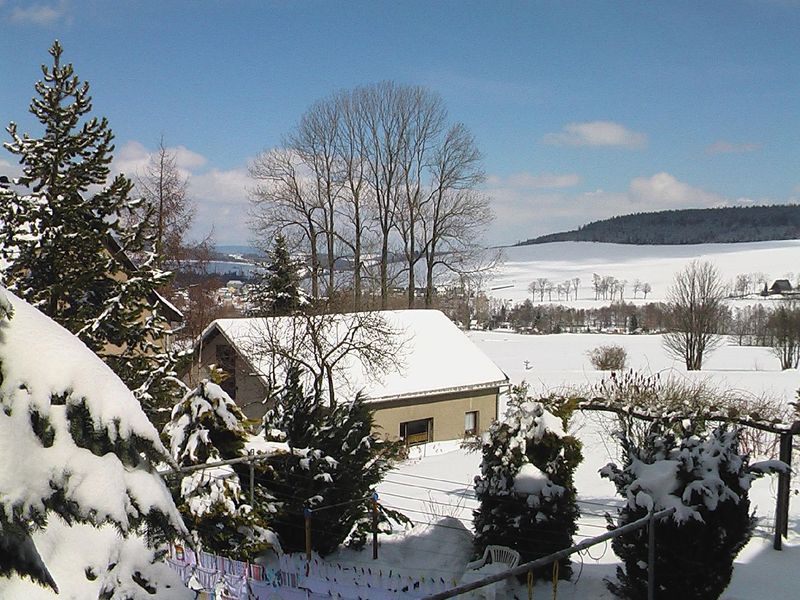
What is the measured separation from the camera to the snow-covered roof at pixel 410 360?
20219 mm

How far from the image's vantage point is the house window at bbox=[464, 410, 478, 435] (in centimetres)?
2266

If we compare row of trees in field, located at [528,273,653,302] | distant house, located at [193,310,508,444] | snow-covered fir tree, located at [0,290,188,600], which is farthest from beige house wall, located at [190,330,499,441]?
row of trees in field, located at [528,273,653,302]

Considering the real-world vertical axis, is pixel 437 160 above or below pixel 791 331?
above

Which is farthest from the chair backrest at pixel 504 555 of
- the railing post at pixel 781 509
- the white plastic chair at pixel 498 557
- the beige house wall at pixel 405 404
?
the beige house wall at pixel 405 404

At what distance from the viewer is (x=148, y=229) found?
1138cm

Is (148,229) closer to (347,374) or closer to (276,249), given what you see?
(347,374)

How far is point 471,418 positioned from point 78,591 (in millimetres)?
20991

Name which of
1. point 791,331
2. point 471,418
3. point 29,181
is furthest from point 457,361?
point 791,331

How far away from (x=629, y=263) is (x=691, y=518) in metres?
154

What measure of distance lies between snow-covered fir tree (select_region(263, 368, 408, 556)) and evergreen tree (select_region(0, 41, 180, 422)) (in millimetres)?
2931

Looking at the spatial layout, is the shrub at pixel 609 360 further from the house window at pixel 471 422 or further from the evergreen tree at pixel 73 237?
the evergreen tree at pixel 73 237

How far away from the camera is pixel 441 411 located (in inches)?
866

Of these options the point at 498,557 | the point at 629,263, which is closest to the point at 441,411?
the point at 498,557

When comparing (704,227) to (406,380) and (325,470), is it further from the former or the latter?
(325,470)
